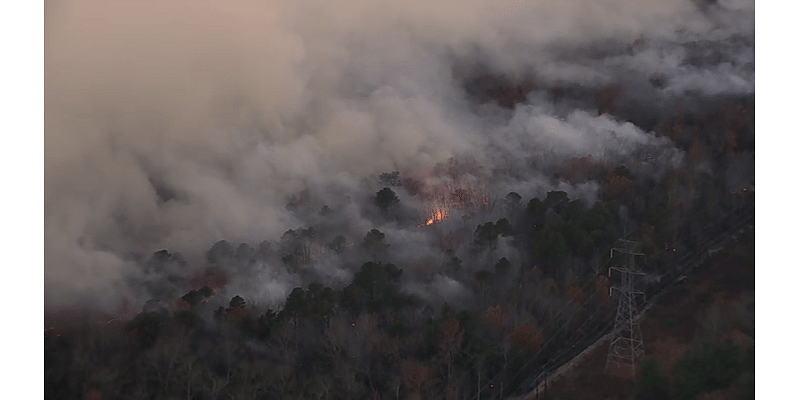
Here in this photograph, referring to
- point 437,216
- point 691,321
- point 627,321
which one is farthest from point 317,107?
point 691,321

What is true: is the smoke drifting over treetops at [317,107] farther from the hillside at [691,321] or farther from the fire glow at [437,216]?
the hillside at [691,321]

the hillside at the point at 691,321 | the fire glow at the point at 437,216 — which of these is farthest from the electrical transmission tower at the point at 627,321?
the fire glow at the point at 437,216

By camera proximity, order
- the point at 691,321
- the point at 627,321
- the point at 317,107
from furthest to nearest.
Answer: the point at 317,107
the point at 627,321
the point at 691,321

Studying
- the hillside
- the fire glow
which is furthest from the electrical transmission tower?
the fire glow

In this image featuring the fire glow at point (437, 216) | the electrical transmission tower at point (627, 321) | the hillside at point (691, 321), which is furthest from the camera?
the fire glow at point (437, 216)

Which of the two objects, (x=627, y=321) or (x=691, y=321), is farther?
(x=627, y=321)

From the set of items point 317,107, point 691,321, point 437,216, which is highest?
point 317,107

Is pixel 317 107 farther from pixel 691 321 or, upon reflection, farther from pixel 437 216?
pixel 691 321
